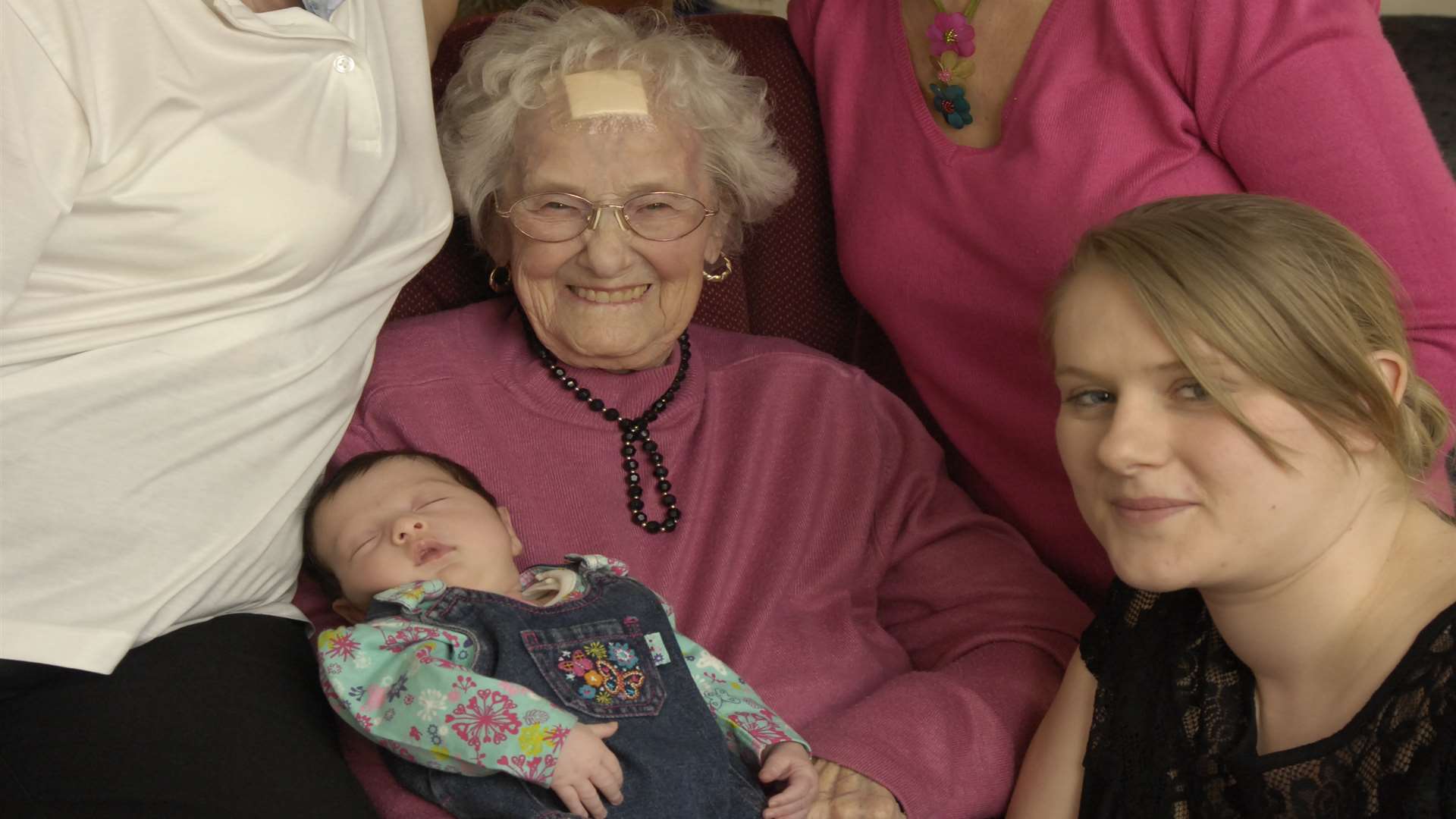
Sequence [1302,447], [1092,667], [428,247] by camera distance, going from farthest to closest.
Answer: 1. [428,247]
2. [1092,667]
3. [1302,447]

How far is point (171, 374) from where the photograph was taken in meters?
1.54

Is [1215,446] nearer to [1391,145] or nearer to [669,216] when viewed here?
[1391,145]

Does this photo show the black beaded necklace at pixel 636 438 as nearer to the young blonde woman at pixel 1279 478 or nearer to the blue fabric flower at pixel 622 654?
the blue fabric flower at pixel 622 654

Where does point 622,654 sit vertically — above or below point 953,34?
below

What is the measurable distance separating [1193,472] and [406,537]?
93cm

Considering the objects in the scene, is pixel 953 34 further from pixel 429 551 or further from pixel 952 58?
pixel 429 551

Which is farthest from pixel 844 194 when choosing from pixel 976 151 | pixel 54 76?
pixel 54 76

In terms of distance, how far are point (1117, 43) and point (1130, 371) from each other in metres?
0.68

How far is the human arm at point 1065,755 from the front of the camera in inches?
66.2

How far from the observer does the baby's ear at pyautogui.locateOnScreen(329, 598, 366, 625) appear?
5.92ft

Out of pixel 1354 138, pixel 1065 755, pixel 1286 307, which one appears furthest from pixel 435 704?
pixel 1354 138

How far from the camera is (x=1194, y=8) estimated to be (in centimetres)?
179

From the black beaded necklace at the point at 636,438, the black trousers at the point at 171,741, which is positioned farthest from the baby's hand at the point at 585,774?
the black beaded necklace at the point at 636,438

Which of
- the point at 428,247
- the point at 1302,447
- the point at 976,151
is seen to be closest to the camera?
the point at 1302,447
